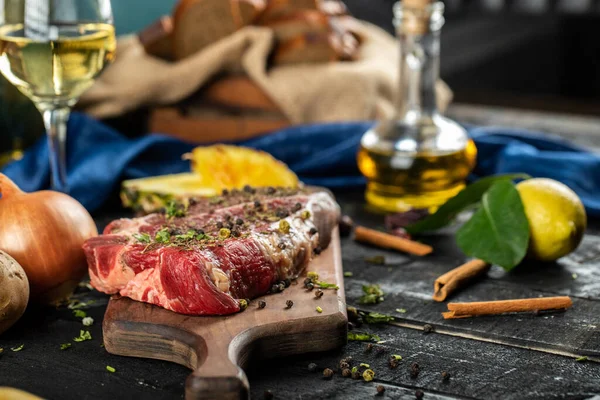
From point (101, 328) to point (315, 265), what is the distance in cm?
41

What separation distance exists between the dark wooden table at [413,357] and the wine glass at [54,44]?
45 cm

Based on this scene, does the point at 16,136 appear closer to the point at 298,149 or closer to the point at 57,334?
the point at 298,149

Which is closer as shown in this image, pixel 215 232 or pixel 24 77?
pixel 215 232

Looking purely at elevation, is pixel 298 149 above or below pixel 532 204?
below

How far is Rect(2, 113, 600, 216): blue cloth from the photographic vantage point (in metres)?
2.13

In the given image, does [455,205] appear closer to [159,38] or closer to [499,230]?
[499,230]

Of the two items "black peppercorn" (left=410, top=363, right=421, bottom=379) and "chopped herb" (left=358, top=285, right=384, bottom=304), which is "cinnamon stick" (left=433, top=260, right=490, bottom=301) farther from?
"black peppercorn" (left=410, top=363, right=421, bottom=379)

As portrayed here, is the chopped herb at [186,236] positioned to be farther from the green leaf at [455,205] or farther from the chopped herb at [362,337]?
the green leaf at [455,205]

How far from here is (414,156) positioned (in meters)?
1.95

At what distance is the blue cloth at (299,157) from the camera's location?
2.13 m

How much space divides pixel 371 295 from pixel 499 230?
0.31 m

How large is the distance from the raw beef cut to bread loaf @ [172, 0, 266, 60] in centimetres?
113

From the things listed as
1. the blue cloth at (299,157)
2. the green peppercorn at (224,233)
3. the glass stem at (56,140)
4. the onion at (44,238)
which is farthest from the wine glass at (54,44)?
the green peppercorn at (224,233)

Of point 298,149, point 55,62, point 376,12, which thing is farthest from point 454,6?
point 55,62
